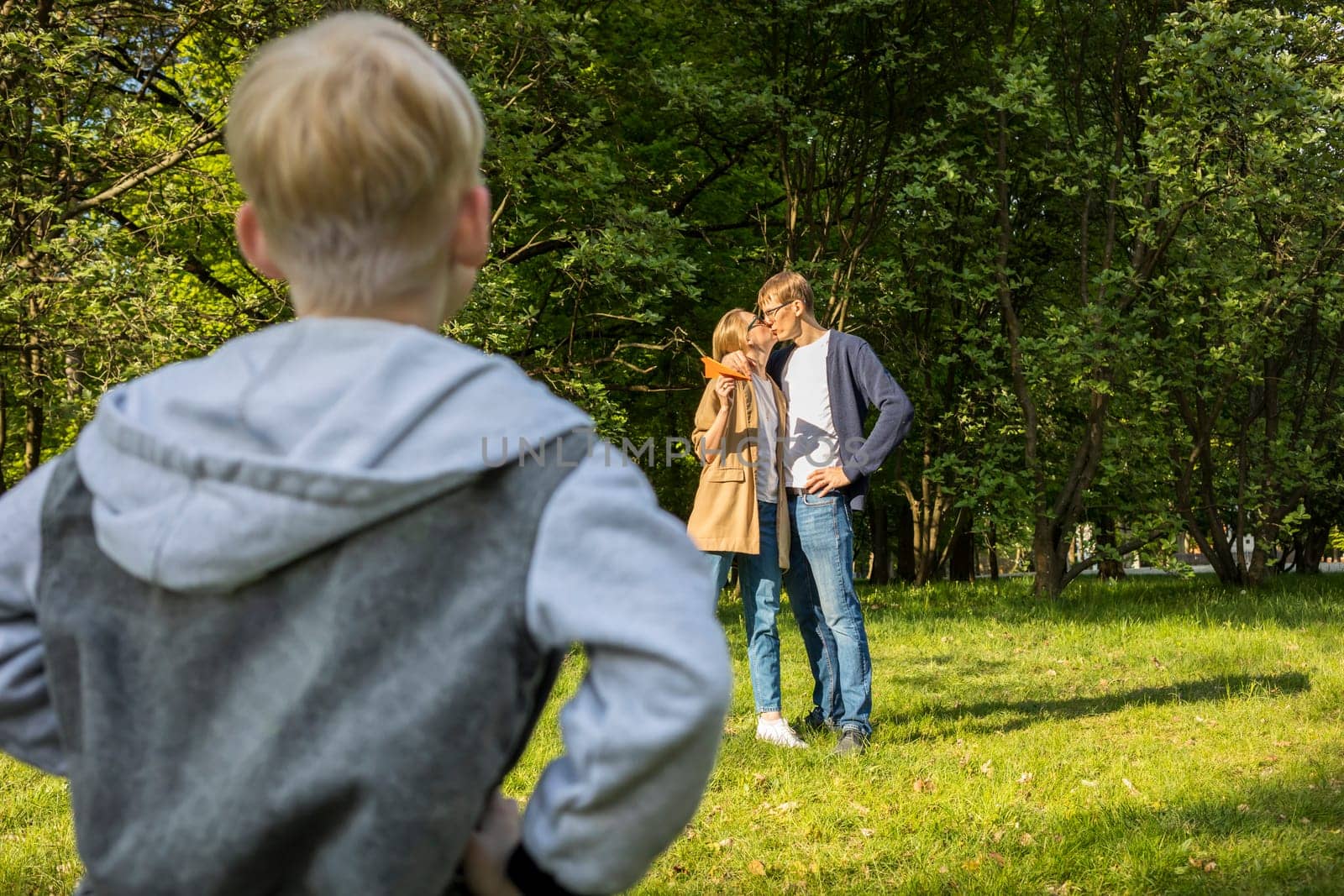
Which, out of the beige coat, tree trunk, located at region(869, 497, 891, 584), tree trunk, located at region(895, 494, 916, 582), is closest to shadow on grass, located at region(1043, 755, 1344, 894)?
the beige coat

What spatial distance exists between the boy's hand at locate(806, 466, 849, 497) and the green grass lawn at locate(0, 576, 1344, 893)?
130cm

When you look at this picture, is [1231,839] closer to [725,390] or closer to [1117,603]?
[725,390]

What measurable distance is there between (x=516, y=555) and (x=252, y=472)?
0.26 m

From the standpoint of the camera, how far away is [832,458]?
6.27 meters

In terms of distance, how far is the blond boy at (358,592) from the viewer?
1.14 metres

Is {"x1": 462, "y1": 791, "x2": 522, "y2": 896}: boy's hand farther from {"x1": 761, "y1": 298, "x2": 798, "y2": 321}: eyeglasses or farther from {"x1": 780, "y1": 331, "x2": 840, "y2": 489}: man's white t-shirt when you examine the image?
{"x1": 761, "y1": 298, "x2": 798, "y2": 321}: eyeglasses

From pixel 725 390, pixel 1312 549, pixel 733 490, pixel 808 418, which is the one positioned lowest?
pixel 1312 549

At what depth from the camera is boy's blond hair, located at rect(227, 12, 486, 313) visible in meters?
1.21

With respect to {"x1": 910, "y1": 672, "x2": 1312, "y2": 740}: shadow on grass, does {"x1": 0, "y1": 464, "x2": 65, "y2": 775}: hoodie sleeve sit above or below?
above

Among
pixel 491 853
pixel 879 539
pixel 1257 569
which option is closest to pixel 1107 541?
pixel 1257 569

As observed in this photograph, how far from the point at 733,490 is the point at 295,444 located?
202 inches

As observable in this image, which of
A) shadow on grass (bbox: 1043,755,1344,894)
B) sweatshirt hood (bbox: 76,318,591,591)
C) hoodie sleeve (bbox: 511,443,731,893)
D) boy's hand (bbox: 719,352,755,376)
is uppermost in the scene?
boy's hand (bbox: 719,352,755,376)

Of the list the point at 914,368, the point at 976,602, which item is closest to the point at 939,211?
the point at 914,368

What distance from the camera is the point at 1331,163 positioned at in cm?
1194
